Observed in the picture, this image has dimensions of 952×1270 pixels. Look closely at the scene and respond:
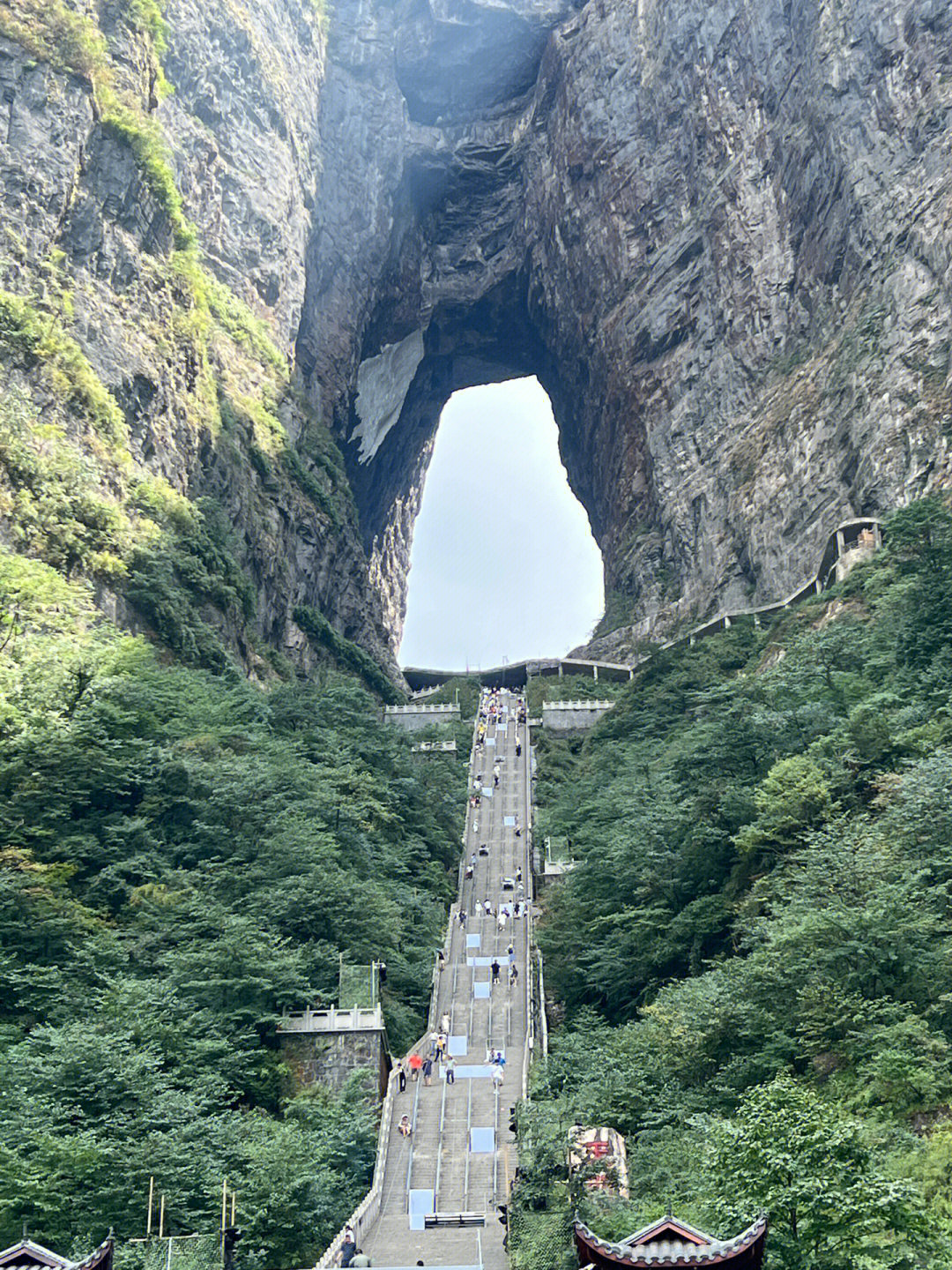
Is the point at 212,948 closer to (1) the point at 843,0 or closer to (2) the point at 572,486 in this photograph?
(1) the point at 843,0

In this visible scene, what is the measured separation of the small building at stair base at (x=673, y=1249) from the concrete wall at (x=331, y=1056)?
670 inches

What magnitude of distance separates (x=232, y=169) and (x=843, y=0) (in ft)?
107

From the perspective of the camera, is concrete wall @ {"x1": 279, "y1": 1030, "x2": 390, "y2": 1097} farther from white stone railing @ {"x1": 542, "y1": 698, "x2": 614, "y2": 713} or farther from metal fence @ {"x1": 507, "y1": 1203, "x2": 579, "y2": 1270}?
white stone railing @ {"x1": 542, "y1": 698, "x2": 614, "y2": 713}

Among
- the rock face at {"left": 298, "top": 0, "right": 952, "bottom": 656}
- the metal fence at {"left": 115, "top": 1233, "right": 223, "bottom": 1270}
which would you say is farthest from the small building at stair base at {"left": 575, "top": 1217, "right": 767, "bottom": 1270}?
the rock face at {"left": 298, "top": 0, "right": 952, "bottom": 656}

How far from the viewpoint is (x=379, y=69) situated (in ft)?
329

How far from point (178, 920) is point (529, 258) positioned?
73.8 meters

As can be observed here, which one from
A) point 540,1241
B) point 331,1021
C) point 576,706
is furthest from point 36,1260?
point 576,706

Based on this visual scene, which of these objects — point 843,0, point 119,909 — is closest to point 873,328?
point 843,0

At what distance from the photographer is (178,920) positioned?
1334 inches

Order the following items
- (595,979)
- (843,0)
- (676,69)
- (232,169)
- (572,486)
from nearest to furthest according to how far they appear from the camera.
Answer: (595,979), (843,0), (232,169), (676,69), (572,486)

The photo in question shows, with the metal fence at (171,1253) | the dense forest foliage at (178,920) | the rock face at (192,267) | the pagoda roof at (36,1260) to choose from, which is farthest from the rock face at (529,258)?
the pagoda roof at (36,1260)

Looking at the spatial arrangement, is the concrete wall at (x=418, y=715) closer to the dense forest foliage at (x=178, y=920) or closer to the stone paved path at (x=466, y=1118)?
the dense forest foliage at (x=178, y=920)

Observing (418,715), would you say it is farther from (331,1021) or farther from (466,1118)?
(466,1118)

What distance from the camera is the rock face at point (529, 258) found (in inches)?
2379
